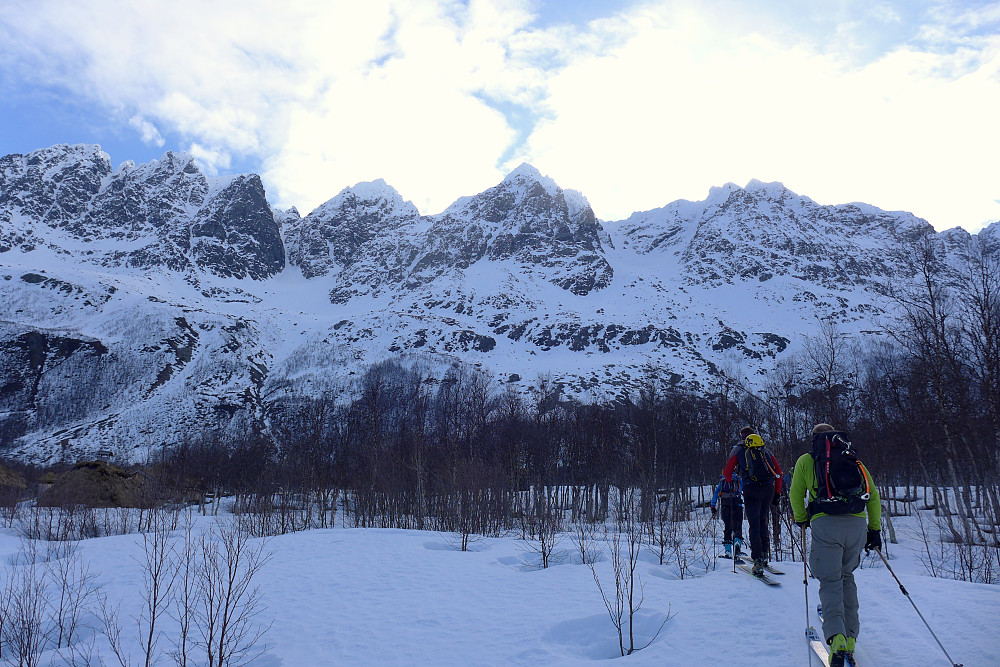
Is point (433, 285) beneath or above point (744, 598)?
above

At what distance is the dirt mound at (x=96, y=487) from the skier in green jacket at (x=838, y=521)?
94.3 ft

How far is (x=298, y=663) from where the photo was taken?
6168 mm

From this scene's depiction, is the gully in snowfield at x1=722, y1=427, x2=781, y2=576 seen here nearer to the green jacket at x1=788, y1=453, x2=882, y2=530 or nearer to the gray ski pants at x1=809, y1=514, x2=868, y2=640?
the green jacket at x1=788, y1=453, x2=882, y2=530

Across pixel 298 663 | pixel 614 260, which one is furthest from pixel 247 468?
pixel 614 260

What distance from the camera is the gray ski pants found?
450 centimetres

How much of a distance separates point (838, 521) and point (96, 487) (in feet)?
119

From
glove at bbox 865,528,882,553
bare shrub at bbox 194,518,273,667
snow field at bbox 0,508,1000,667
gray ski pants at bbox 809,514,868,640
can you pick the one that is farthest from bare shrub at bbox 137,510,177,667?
glove at bbox 865,528,882,553

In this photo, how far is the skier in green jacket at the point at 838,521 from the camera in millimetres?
4535

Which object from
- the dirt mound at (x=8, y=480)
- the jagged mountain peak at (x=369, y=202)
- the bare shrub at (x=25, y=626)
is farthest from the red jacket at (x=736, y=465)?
the jagged mountain peak at (x=369, y=202)

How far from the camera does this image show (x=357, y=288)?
128875mm

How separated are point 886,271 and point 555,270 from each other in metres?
74.2

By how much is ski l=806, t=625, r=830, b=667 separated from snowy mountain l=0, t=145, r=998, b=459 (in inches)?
678

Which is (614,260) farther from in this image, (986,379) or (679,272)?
(986,379)

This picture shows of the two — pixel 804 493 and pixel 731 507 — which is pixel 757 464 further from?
pixel 804 493
